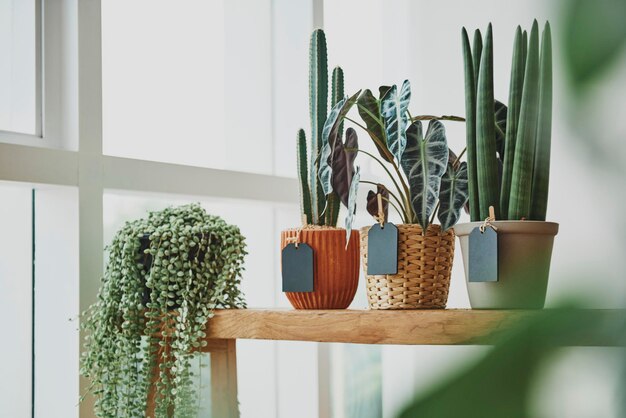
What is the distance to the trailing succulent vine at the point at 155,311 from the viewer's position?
1762mm

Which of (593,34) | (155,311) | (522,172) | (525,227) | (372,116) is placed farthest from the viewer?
(155,311)

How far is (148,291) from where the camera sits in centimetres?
185

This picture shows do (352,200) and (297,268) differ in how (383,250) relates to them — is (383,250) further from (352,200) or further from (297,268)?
(297,268)

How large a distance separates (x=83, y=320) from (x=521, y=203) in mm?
1167

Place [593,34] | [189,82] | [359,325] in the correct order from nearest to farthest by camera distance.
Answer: [593,34] < [359,325] < [189,82]

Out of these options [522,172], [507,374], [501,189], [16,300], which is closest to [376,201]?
[501,189]

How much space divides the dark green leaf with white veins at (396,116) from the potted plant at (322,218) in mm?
85

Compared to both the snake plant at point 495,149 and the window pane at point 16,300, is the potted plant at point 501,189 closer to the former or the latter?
the snake plant at point 495,149

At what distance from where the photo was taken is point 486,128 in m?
1.24

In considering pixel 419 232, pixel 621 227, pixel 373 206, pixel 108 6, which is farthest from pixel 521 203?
pixel 108 6

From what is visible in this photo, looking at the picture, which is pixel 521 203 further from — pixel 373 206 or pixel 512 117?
pixel 373 206

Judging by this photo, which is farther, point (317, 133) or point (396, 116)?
point (317, 133)

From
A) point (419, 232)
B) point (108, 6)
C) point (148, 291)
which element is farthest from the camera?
point (108, 6)

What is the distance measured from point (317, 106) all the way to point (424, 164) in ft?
1.21
